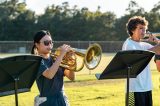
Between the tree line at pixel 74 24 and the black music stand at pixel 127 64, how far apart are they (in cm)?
5048

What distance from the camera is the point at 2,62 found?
4.48 meters

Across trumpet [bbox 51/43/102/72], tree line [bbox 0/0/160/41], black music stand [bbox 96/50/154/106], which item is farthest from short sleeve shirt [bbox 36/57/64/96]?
tree line [bbox 0/0/160/41]

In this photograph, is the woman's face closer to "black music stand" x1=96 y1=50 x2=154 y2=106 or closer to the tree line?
"black music stand" x1=96 y1=50 x2=154 y2=106

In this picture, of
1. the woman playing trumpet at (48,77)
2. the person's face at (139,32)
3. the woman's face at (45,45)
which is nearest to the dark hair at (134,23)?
the person's face at (139,32)

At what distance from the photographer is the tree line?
5822cm

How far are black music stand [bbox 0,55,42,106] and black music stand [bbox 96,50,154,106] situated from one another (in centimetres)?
81

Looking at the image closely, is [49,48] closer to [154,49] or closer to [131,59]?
[131,59]

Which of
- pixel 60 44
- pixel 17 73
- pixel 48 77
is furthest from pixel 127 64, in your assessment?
pixel 60 44

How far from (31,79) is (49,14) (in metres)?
60.6

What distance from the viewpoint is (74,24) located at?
60406 mm

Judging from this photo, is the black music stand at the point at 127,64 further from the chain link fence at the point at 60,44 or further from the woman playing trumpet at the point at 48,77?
the chain link fence at the point at 60,44

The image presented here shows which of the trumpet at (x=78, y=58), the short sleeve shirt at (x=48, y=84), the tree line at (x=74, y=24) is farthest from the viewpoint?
the tree line at (x=74, y=24)

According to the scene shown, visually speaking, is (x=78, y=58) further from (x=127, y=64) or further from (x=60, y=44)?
(x=60, y=44)

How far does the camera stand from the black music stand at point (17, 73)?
457 centimetres
